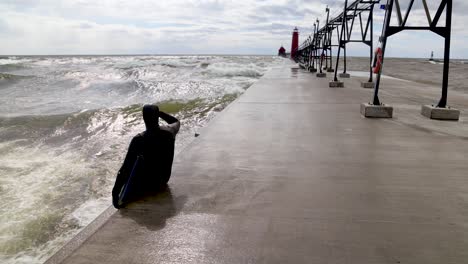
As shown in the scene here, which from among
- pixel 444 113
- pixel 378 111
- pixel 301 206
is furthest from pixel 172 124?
pixel 444 113

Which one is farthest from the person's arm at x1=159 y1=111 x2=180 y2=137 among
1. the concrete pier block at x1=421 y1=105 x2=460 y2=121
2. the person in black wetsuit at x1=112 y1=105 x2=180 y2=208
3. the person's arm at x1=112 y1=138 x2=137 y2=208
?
the concrete pier block at x1=421 y1=105 x2=460 y2=121

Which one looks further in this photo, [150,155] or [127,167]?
[150,155]

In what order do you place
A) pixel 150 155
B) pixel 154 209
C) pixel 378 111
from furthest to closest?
pixel 378 111, pixel 150 155, pixel 154 209

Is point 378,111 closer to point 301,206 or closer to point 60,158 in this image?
point 301,206

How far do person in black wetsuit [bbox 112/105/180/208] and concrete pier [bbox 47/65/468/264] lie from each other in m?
0.18

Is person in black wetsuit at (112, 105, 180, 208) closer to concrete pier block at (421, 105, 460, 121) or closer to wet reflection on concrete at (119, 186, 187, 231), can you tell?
wet reflection on concrete at (119, 186, 187, 231)

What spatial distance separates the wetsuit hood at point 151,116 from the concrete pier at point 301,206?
757mm

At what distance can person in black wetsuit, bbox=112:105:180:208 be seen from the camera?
11.1 feet

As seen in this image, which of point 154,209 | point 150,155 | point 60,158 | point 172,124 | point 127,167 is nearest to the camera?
point 154,209

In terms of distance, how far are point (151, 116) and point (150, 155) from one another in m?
0.41

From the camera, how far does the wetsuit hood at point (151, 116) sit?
A: 3.35 m

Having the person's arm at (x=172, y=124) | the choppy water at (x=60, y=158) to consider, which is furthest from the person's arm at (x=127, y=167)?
the choppy water at (x=60, y=158)

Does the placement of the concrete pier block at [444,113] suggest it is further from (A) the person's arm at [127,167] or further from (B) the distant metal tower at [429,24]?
(A) the person's arm at [127,167]

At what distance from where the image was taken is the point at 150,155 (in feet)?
11.5
